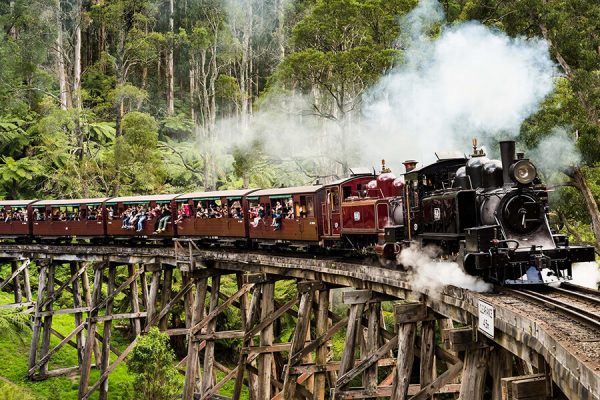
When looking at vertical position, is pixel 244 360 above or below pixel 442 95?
below

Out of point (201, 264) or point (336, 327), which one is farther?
point (201, 264)

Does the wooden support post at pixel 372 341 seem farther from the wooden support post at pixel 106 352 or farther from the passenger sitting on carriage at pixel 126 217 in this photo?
the passenger sitting on carriage at pixel 126 217

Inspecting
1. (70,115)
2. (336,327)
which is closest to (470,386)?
(336,327)

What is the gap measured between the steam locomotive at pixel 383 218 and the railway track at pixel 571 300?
302 mm

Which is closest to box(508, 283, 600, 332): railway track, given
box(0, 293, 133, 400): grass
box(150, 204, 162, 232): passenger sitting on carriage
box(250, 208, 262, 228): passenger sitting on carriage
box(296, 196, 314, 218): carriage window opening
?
box(296, 196, 314, 218): carriage window opening

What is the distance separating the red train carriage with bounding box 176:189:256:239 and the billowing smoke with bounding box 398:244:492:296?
8.58 meters

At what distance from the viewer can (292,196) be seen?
1820cm

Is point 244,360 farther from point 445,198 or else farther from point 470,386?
point 470,386

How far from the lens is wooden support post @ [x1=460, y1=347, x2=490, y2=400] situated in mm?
8453

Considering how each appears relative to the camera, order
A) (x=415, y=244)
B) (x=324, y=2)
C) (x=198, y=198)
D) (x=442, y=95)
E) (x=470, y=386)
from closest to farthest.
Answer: (x=470, y=386) → (x=415, y=244) → (x=198, y=198) → (x=442, y=95) → (x=324, y=2)

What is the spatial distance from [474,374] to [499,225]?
261cm

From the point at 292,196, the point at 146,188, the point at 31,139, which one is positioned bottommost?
the point at 292,196

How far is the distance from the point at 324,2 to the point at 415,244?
16992 mm

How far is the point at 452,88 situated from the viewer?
2316 centimetres
